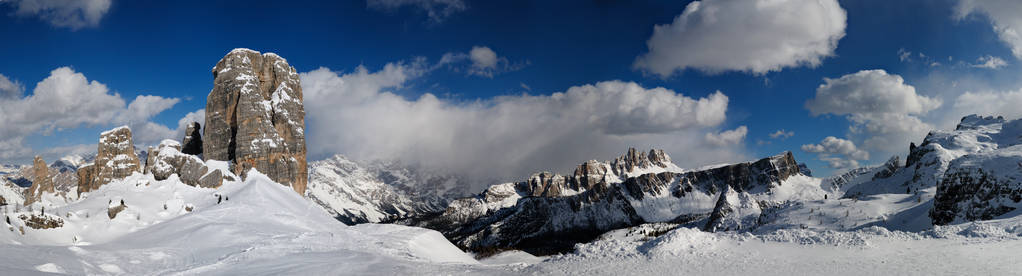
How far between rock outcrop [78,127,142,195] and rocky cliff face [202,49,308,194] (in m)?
8.47

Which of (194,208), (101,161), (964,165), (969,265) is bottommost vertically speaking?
(969,265)

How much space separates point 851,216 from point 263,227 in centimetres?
3989

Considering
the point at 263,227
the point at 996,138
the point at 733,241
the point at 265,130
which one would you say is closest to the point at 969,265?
the point at 733,241

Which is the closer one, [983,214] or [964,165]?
[983,214]

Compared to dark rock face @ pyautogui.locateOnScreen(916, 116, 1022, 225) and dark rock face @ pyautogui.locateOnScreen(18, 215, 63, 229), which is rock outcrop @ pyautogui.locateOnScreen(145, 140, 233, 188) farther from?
dark rock face @ pyautogui.locateOnScreen(916, 116, 1022, 225)

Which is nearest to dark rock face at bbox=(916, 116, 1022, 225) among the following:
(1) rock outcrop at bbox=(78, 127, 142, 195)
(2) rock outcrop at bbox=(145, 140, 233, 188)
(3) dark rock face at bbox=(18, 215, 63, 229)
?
(3) dark rock face at bbox=(18, 215, 63, 229)

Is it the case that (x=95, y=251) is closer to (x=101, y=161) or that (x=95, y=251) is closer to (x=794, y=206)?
(x=101, y=161)

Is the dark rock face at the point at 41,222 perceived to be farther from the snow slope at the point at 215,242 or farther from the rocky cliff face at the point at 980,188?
the rocky cliff face at the point at 980,188

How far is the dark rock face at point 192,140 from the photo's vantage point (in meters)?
67.4

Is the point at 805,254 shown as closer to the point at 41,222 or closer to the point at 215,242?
the point at 215,242

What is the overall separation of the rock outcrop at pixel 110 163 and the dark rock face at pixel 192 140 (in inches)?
450

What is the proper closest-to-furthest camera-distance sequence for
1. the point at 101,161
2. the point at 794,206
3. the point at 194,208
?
1. the point at 794,206
2. the point at 194,208
3. the point at 101,161

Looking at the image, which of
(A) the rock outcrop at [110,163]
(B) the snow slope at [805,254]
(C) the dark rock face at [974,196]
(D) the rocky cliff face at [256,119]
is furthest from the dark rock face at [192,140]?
(C) the dark rock face at [974,196]

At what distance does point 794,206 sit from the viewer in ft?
122
